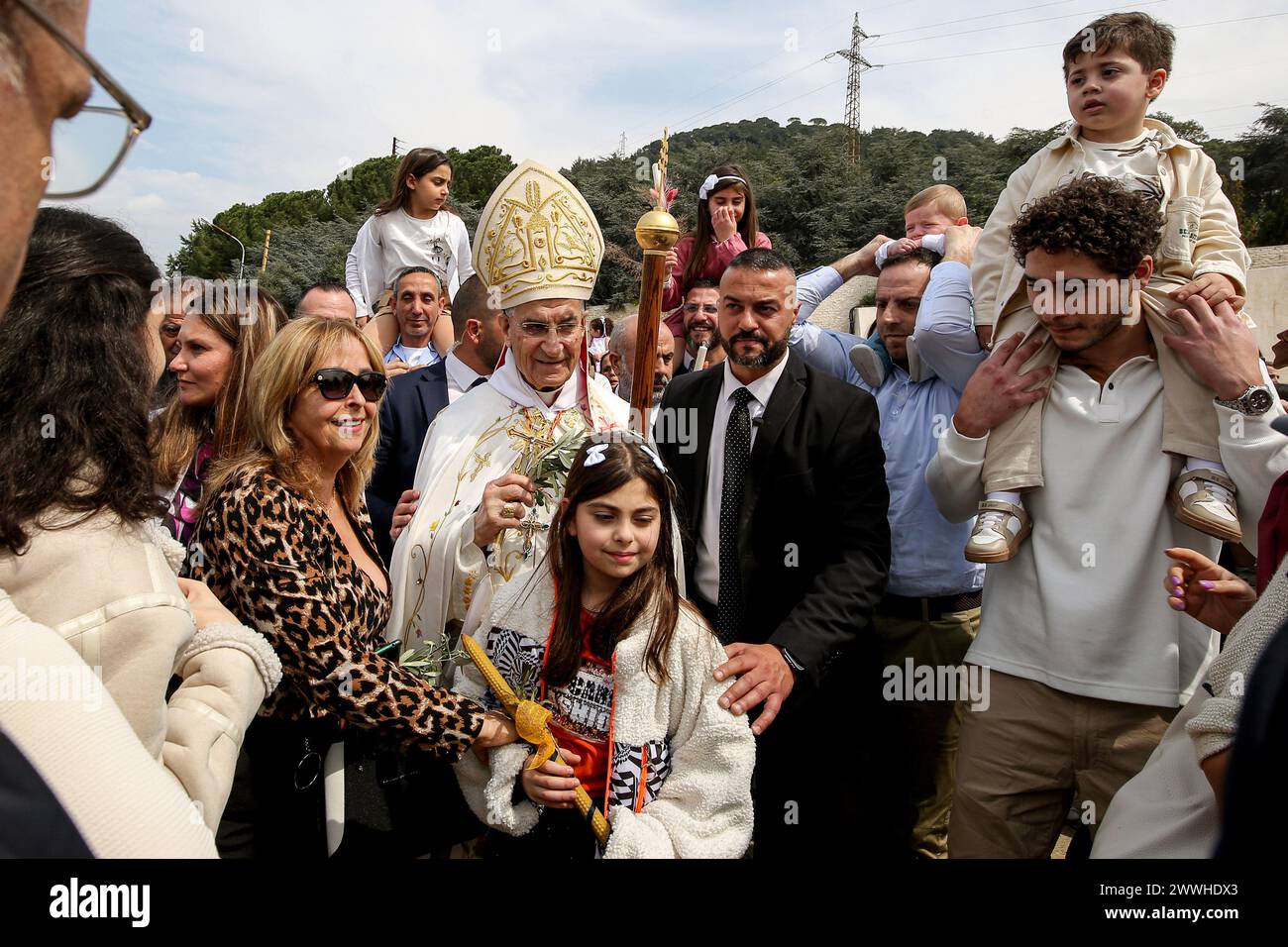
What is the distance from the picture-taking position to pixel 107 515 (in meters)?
1.80

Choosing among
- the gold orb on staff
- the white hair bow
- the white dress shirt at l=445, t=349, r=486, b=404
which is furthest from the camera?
the white hair bow

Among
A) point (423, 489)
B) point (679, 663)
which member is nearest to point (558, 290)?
point (423, 489)

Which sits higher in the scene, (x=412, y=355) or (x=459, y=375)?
(x=412, y=355)

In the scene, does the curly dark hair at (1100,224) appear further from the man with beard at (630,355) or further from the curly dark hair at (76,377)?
the man with beard at (630,355)

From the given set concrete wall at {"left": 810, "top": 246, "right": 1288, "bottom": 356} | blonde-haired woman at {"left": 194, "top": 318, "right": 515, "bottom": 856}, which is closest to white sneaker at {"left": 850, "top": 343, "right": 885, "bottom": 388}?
blonde-haired woman at {"left": 194, "top": 318, "right": 515, "bottom": 856}

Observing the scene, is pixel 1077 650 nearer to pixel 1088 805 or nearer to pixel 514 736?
pixel 1088 805

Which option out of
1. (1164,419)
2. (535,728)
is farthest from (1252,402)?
(535,728)

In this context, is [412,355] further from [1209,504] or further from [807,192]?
[807,192]

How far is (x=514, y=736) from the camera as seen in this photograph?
9.13ft

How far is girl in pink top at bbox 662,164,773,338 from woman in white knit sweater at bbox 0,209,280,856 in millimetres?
3452

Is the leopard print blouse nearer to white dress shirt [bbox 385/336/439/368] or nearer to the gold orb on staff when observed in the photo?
the gold orb on staff

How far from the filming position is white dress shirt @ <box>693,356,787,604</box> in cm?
352

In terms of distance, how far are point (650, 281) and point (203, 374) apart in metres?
1.77

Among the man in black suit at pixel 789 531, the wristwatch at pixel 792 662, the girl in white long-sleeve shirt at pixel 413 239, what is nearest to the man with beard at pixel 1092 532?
the man in black suit at pixel 789 531
